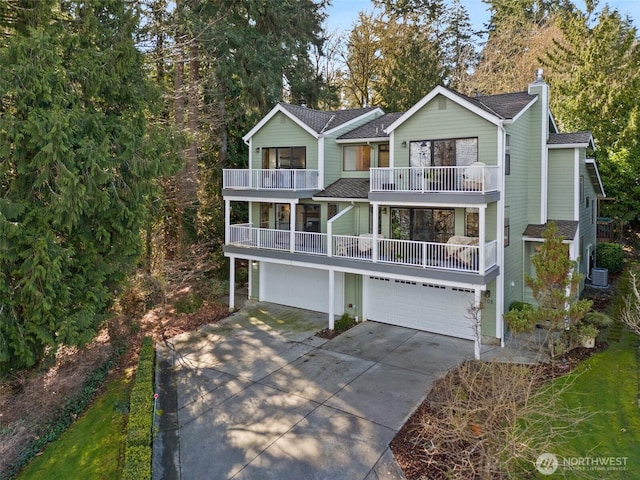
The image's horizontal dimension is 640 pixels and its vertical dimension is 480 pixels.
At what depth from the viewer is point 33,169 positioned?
1133 centimetres

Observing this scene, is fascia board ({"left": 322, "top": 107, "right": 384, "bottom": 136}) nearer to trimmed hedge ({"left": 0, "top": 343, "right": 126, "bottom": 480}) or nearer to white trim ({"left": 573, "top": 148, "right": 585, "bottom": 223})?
white trim ({"left": 573, "top": 148, "right": 585, "bottom": 223})

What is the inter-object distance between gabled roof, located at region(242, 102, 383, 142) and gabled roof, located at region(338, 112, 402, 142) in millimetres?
524

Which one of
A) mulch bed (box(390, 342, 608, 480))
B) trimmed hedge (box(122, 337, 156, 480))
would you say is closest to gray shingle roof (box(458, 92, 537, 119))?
mulch bed (box(390, 342, 608, 480))

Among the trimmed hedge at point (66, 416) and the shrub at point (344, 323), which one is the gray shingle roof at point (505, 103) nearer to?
the shrub at point (344, 323)

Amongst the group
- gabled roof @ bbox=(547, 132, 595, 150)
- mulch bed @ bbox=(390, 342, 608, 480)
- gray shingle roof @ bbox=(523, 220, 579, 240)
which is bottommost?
mulch bed @ bbox=(390, 342, 608, 480)

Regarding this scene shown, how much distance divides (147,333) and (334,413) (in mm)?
9484

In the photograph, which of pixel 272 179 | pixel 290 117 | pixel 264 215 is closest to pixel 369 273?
pixel 272 179

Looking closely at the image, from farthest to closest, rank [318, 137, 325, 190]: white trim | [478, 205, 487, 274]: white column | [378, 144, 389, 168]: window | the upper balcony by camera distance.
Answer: [318, 137, 325, 190]: white trim → [378, 144, 389, 168]: window → the upper balcony → [478, 205, 487, 274]: white column

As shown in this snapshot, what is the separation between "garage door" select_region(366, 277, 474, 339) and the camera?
15.3m

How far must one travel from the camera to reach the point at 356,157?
741 inches

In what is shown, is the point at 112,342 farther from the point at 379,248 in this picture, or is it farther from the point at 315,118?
the point at 315,118

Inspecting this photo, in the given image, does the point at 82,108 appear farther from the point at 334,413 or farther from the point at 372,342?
the point at 372,342

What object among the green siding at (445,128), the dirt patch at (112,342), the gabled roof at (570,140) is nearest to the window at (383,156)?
the green siding at (445,128)

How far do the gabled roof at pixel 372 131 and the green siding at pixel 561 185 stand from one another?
6.61 m
